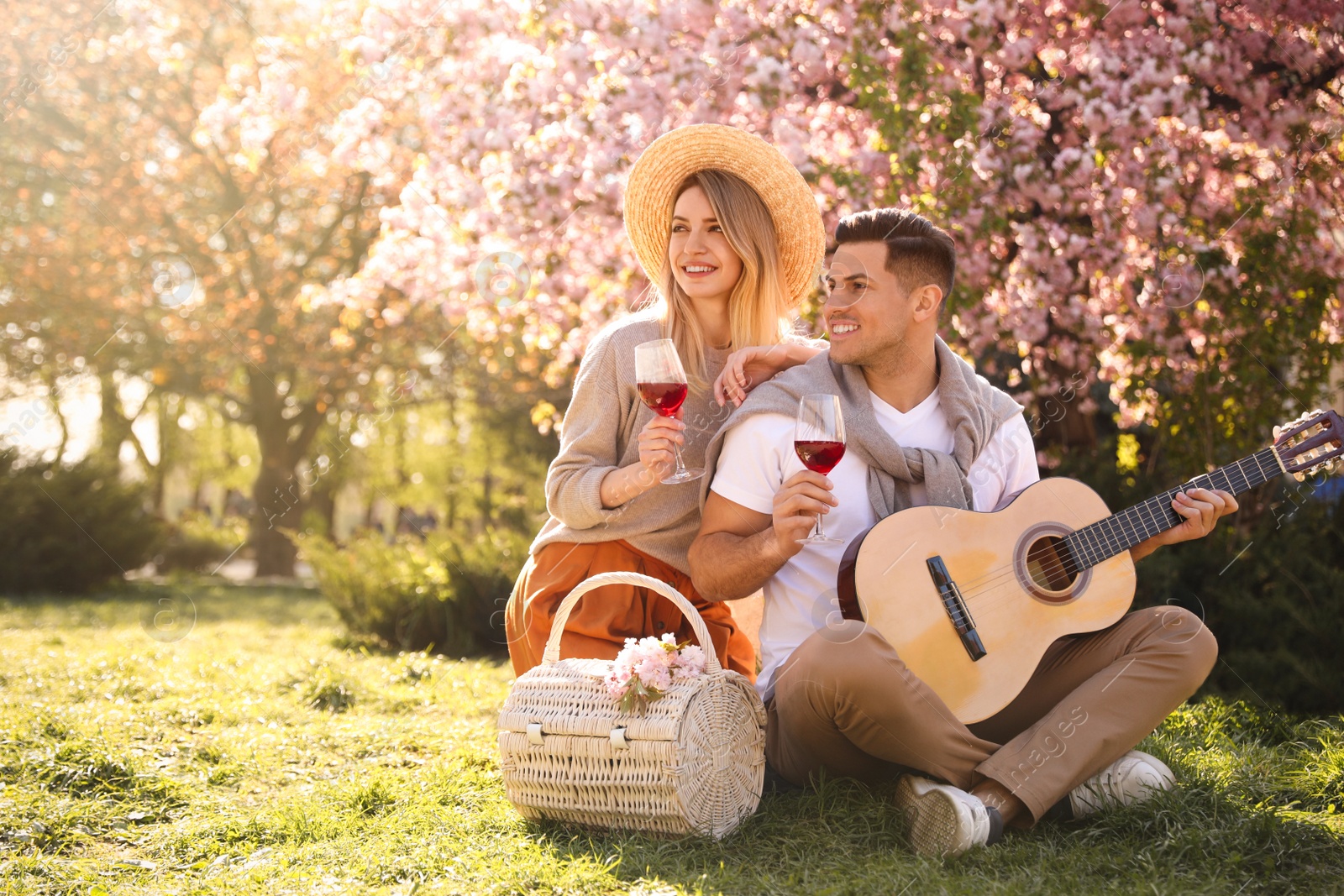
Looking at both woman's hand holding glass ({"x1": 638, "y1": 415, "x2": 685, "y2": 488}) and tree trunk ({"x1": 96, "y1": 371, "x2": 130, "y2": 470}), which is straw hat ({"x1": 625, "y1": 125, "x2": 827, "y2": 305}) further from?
tree trunk ({"x1": 96, "y1": 371, "x2": 130, "y2": 470})

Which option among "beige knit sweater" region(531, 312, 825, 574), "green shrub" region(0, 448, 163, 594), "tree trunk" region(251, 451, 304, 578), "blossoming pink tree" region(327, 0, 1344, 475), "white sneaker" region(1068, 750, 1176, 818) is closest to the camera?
"white sneaker" region(1068, 750, 1176, 818)

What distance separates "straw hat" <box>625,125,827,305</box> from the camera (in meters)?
3.76

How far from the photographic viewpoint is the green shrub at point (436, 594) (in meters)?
7.08

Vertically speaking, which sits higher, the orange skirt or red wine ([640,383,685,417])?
red wine ([640,383,685,417])

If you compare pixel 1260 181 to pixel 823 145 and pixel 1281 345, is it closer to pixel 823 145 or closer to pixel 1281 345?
pixel 1281 345

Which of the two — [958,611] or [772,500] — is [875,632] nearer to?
[958,611]

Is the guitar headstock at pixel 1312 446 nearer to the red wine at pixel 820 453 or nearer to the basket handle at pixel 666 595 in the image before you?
the red wine at pixel 820 453

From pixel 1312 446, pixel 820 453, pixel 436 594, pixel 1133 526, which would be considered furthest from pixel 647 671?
pixel 436 594

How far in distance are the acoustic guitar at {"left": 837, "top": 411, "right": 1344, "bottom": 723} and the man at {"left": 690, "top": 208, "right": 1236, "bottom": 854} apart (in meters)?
0.08

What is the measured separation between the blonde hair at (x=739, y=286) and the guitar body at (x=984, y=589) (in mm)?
941

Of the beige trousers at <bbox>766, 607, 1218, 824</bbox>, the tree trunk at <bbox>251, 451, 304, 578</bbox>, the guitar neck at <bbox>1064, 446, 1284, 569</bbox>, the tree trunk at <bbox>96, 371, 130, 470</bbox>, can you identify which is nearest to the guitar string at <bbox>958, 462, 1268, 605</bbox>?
the guitar neck at <bbox>1064, 446, 1284, 569</bbox>

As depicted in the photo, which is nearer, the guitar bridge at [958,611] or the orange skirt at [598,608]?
the guitar bridge at [958,611]

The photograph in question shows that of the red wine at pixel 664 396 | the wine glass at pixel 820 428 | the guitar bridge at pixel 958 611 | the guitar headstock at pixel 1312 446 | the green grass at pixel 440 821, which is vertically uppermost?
the red wine at pixel 664 396

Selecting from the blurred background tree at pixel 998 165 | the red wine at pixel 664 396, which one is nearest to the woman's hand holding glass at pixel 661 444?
the red wine at pixel 664 396
